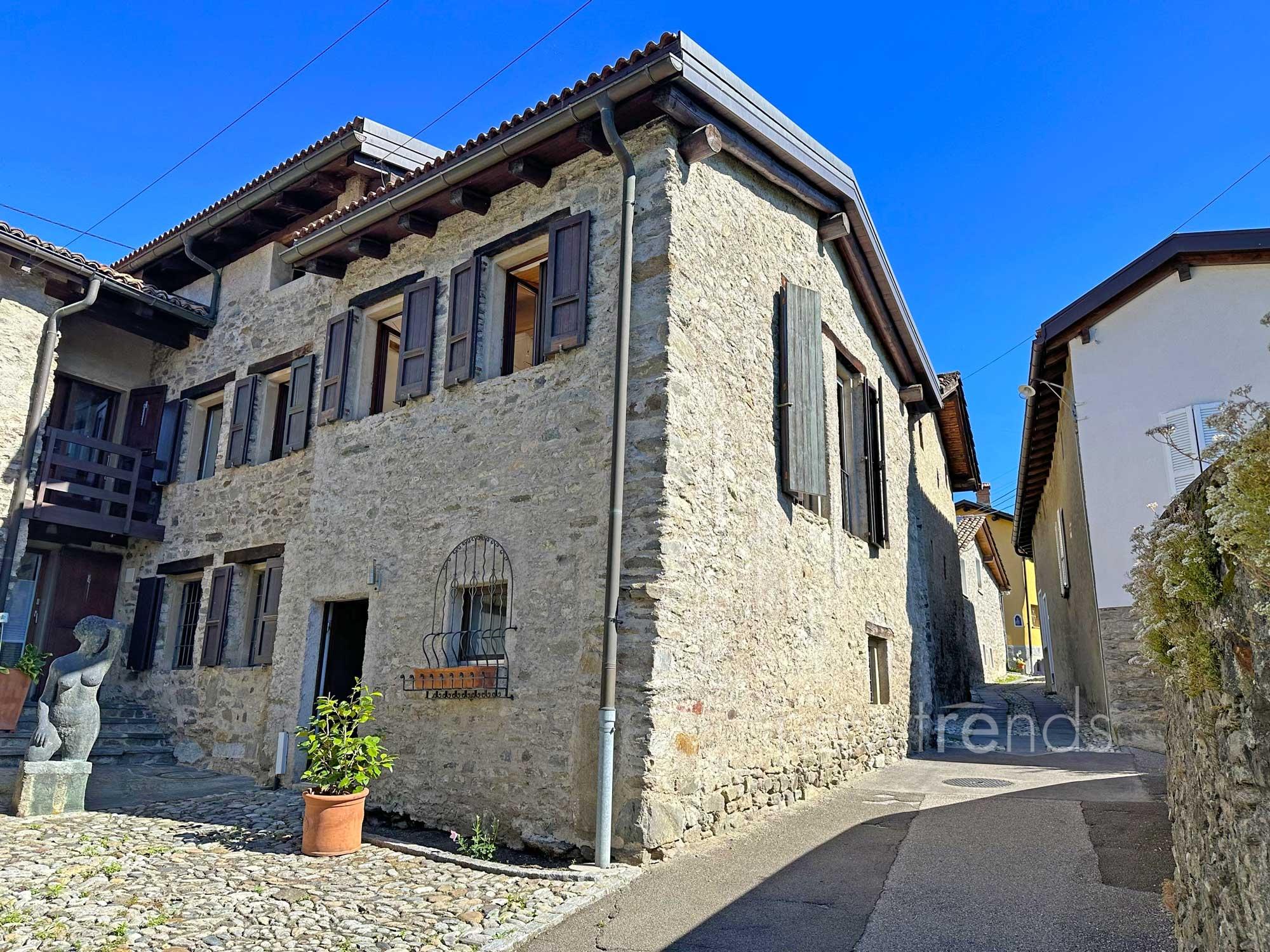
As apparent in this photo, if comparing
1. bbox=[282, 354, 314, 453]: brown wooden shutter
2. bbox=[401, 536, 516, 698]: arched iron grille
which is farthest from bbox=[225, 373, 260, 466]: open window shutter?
bbox=[401, 536, 516, 698]: arched iron grille

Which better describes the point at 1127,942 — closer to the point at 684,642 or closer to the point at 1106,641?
the point at 684,642

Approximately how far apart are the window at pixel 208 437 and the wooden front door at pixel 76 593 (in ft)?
5.58

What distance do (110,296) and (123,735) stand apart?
559 cm

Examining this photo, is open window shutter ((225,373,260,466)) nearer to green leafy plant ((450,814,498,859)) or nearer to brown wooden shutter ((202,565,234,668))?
brown wooden shutter ((202,565,234,668))

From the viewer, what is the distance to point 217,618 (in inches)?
409

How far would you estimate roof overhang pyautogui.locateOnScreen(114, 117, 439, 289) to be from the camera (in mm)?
10906

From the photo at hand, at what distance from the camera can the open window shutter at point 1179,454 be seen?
976 centimetres

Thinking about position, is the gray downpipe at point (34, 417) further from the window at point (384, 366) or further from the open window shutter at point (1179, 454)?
the open window shutter at point (1179, 454)

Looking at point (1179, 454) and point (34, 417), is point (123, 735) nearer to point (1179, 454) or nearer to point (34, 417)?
point (34, 417)

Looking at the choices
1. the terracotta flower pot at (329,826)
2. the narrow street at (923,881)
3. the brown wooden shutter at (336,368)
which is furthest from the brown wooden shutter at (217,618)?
the narrow street at (923,881)

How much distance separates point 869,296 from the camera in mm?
11375

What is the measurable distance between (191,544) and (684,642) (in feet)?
25.3

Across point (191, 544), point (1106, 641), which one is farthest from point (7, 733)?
point (1106, 641)

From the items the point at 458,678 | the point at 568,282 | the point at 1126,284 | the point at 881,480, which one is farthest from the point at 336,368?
the point at 1126,284
